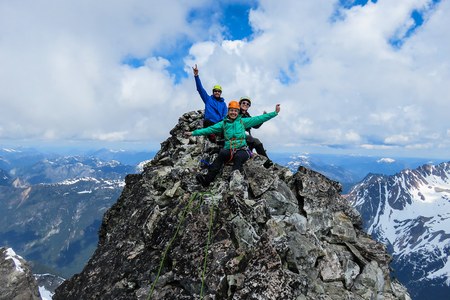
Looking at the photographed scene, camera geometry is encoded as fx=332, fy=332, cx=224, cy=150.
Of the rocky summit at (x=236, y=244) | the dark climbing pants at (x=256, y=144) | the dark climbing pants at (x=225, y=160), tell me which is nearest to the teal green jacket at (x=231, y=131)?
the dark climbing pants at (x=225, y=160)

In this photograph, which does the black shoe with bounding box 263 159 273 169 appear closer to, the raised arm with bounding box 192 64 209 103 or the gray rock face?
the raised arm with bounding box 192 64 209 103

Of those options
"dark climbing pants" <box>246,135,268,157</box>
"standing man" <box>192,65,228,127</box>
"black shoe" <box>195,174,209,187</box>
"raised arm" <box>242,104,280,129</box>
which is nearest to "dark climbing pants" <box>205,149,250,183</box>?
"black shoe" <box>195,174,209,187</box>

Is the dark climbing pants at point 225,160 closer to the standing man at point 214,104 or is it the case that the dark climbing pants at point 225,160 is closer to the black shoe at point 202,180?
the black shoe at point 202,180

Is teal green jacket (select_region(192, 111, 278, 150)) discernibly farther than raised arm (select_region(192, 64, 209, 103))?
No

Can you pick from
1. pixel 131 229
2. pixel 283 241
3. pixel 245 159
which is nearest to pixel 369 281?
pixel 283 241

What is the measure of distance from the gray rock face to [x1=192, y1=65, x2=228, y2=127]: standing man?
31.5 metres

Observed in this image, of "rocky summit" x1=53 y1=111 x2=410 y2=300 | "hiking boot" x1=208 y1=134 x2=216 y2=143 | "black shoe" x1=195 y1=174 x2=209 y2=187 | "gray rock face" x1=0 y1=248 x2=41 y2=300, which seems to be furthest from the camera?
"gray rock face" x1=0 y1=248 x2=41 y2=300

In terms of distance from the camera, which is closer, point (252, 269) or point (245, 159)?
point (252, 269)

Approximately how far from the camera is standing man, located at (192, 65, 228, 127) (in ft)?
86.0

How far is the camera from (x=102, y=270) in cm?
1802

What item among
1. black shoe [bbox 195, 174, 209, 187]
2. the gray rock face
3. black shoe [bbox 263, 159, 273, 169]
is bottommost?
the gray rock face

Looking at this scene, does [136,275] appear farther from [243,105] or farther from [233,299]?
[243,105]

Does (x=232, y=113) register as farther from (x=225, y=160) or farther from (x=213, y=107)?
(x=213, y=107)

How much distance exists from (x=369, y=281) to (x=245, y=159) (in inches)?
388
